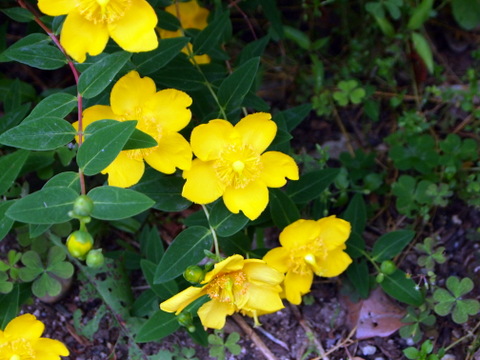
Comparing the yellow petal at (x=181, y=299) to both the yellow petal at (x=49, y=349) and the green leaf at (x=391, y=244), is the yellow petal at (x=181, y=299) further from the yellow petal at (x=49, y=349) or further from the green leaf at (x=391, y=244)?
the green leaf at (x=391, y=244)

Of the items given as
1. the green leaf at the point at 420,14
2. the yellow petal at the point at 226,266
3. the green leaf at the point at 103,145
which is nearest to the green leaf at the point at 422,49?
the green leaf at the point at 420,14

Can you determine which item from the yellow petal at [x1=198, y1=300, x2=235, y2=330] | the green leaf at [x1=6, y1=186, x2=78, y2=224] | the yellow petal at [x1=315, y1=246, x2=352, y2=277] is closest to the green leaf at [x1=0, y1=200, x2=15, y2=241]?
the green leaf at [x1=6, y1=186, x2=78, y2=224]

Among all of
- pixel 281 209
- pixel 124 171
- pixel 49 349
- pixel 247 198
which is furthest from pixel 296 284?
pixel 49 349

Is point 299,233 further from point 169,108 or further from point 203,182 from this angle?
point 169,108

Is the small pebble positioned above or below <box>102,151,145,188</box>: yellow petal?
below

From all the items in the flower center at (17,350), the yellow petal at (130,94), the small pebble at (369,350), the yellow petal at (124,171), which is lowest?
the small pebble at (369,350)

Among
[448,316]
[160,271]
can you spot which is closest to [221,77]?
[160,271]

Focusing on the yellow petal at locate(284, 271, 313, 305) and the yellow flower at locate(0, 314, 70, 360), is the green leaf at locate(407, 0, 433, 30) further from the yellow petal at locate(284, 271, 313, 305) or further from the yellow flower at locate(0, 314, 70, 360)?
the yellow flower at locate(0, 314, 70, 360)
